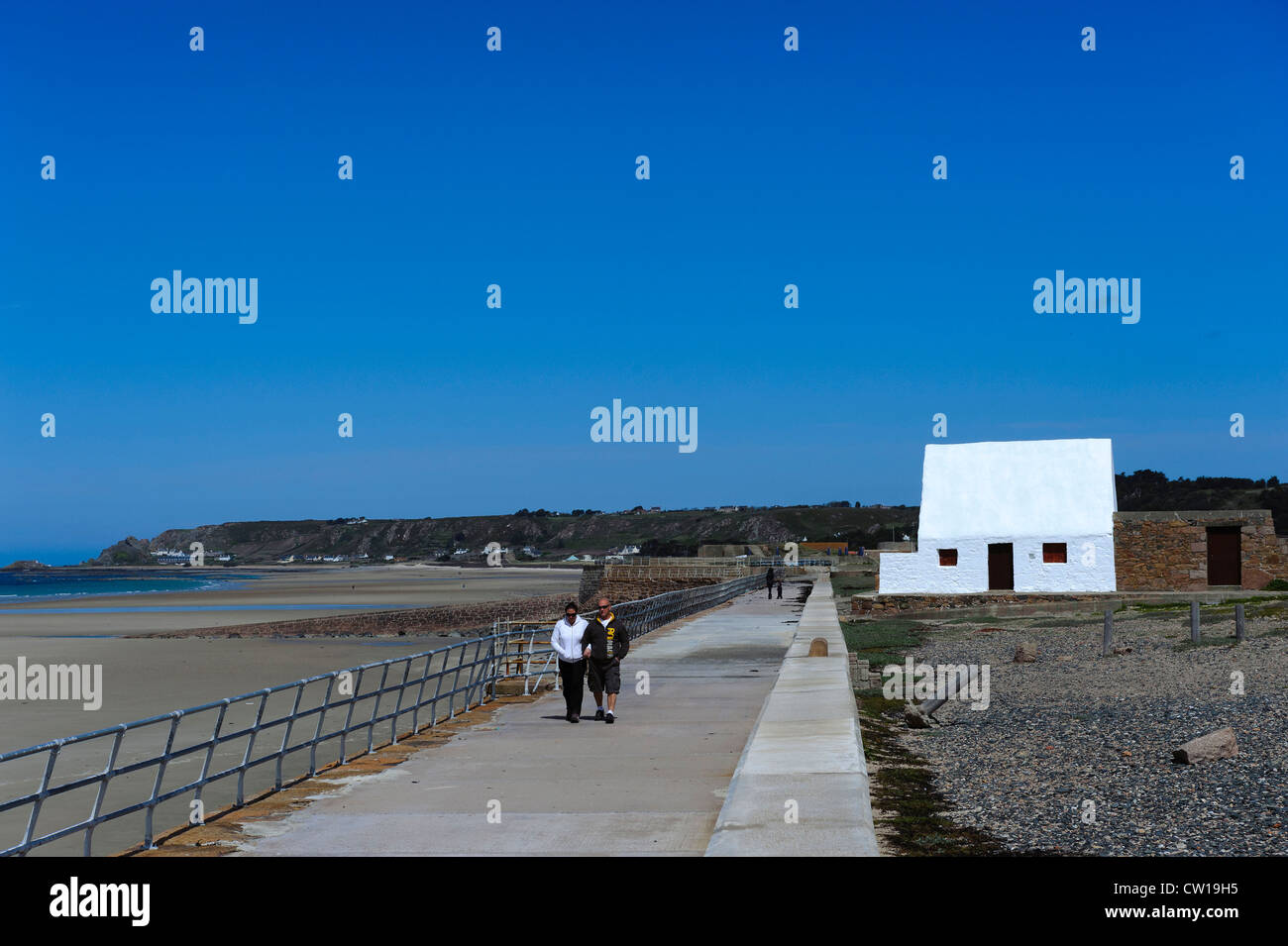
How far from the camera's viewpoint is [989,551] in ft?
128

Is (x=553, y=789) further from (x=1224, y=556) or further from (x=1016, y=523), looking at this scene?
(x=1224, y=556)

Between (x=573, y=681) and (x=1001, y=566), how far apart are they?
90.9 ft

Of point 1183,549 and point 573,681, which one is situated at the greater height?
point 1183,549

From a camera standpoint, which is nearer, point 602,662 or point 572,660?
point 572,660

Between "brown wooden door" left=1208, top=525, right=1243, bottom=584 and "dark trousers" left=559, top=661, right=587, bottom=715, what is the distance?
1141 inches

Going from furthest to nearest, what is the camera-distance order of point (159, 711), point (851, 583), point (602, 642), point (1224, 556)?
point (851, 583)
point (1224, 556)
point (159, 711)
point (602, 642)

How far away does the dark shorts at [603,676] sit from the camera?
1447cm

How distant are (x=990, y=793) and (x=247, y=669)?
25442 mm

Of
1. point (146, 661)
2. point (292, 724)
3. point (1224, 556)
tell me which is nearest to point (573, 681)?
point (292, 724)

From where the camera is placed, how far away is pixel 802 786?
8.91m

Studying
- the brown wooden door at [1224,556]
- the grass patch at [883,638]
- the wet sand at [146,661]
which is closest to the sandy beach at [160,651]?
the wet sand at [146,661]

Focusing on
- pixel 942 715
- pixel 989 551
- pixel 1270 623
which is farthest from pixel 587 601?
pixel 942 715
